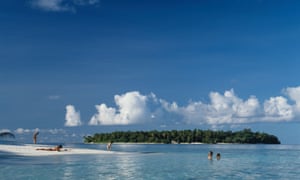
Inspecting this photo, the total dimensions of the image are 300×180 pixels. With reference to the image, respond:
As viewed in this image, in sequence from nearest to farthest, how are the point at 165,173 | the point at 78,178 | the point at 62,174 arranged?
1. the point at 78,178
2. the point at 62,174
3. the point at 165,173

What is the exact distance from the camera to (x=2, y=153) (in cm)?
5875

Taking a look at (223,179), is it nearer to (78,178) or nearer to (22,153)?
(78,178)

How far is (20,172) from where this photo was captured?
1447 inches

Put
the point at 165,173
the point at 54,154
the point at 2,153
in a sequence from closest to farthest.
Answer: the point at 165,173 → the point at 2,153 → the point at 54,154

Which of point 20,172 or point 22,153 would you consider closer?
point 20,172

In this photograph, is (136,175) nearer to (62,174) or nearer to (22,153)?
(62,174)

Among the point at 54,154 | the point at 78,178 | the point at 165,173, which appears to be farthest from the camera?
the point at 54,154

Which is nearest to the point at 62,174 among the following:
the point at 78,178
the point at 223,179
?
the point at 78,178

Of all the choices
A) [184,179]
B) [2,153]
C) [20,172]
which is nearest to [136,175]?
[184,179]

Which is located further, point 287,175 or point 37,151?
point 37,151

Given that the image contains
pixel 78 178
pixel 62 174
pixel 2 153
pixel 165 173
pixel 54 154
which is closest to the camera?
pixel 78 178

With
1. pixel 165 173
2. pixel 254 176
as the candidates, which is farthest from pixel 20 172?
pixel 254 176

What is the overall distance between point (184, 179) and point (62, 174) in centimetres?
1062

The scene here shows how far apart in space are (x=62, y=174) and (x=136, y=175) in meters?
6.44
